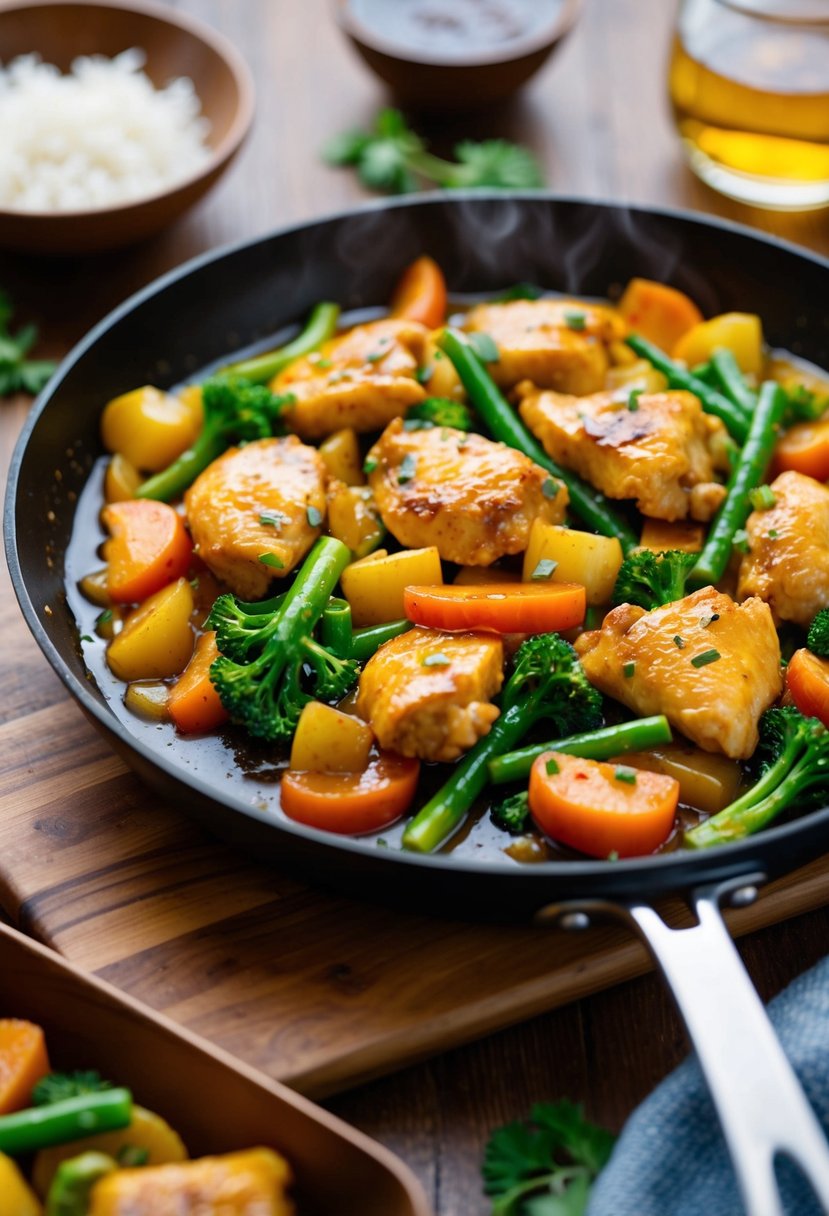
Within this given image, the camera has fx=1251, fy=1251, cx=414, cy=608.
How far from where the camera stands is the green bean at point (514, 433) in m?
3.33

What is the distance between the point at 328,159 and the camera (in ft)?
16.5

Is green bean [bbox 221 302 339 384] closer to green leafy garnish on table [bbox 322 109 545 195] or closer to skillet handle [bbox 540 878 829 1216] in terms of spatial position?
green leafy garnish on table [bbox 322 109 545 195]

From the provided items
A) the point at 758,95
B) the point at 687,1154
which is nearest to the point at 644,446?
the point at 687,1154

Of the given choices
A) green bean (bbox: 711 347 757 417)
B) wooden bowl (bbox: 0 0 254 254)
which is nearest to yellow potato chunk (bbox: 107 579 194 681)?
green bean (bbox: 711 347 757 417)

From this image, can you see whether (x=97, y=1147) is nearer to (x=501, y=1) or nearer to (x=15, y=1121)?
(x=15, y=1121)

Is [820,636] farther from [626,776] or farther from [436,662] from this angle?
[436,662]

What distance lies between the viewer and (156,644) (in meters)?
3.07

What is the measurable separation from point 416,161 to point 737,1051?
379 centimetres

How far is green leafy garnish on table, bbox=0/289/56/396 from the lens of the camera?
411 cm

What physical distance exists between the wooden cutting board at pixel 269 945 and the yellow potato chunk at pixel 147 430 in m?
1.03

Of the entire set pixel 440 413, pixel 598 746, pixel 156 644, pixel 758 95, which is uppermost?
pixel 758 95

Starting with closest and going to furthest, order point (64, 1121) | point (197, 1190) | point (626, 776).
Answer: point (197, 1190)
point (64, 1121)
point (626, 776)

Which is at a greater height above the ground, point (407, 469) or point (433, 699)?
point (407, 469)

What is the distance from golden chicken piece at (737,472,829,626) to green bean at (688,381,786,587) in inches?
2.3
